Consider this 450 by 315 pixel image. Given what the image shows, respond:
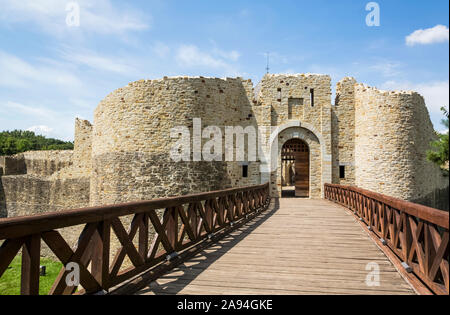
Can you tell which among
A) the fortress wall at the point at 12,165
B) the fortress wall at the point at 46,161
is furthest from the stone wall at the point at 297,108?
the fortress wall at the point at 12,165

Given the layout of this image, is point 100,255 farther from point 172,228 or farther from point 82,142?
point 82,142

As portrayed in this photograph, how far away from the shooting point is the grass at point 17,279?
13480 mm

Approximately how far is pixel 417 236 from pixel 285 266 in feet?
5.19

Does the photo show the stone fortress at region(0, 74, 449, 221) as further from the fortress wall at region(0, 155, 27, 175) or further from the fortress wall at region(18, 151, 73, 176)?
the fortress wall at region(0, 155, 27, 175)

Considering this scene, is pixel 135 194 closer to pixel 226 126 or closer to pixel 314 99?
pixel 226 126

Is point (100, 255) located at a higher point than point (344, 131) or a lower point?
lower

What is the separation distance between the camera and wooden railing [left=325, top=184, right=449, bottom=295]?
2.57 m

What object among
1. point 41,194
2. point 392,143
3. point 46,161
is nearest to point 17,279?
point 41,194

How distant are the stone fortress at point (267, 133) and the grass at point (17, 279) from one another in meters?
4.55

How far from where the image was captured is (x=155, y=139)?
12.1 metres

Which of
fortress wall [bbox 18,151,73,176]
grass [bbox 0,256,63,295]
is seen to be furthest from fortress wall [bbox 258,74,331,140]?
fortress wall [bbox 18,151,73,176]

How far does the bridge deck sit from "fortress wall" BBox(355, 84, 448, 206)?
8.35 meters

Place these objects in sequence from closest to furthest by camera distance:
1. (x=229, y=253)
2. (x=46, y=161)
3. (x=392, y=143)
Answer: (x=229, y=253)
(x=392, y=143)
(x=46, y=161)
